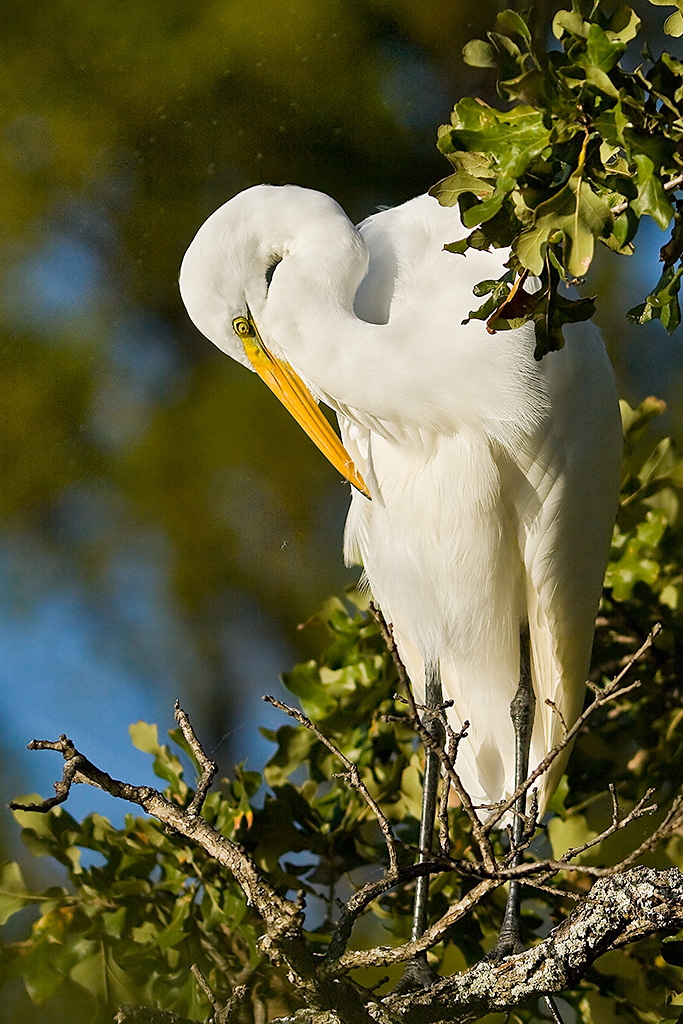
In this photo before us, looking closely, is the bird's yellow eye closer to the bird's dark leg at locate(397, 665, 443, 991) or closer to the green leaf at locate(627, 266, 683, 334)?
the bird's dark leg at locate(397, 665, 443, 991)

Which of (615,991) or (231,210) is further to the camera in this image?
(615,991)

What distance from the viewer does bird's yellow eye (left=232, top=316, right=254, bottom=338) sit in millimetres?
1201

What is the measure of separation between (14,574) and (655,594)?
1.41 m

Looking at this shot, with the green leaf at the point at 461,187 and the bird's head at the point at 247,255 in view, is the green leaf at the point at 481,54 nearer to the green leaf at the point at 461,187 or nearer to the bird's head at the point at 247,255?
the green leaf at the point at 461,187

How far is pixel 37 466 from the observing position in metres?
2.22

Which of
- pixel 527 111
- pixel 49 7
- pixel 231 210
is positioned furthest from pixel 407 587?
pixel 49 7

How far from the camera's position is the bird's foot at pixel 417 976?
43.2 inches

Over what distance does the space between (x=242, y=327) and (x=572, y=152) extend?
25.8 inches

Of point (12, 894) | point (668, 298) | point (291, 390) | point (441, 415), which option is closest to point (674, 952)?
point (668, 298)

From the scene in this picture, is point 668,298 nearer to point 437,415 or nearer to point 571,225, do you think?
point 571,225

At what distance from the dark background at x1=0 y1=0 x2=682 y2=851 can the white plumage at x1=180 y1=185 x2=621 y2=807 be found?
83 cm

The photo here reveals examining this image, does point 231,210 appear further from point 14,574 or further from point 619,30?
point 14,574

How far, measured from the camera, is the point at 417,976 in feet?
3.67

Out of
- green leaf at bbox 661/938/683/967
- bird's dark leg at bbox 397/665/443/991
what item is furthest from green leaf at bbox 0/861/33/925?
green leaf at bbox 661/938/683/967
